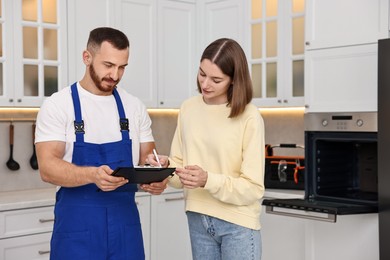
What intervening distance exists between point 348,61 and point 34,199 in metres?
1.96

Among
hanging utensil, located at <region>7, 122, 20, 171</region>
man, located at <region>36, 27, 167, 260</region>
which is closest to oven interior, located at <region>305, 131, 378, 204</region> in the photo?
man, located at <region>36, 27, 167, 260</region>

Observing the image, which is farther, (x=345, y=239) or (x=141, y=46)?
(x=141, y=46)

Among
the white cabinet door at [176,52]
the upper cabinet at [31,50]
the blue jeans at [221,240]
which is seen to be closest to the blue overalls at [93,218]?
the blue jeans at [221,240]

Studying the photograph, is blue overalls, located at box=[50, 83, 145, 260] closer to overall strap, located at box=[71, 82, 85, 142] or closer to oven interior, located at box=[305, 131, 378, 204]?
overall strap, located at box=[71, 82, 85, 142]

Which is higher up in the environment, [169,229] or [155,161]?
[155,161]

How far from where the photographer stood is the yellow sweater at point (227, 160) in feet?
7.01

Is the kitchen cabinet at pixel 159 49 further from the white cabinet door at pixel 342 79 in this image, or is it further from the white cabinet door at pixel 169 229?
the white cabinet door at pixel 342 79

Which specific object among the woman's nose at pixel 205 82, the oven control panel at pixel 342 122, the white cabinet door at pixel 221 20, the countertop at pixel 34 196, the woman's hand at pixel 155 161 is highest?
the white cabinet door at pixel 221 20

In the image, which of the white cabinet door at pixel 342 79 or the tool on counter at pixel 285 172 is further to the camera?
the tool on counter at pixel 285 172

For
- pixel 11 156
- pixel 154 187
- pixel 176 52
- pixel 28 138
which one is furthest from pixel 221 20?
pixel 154 187

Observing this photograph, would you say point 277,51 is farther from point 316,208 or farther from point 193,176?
point 193,176

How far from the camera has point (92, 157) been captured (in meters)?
2.23

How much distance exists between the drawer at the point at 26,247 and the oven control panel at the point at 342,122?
5.45 feet

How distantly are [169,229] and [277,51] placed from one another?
1.43 m
